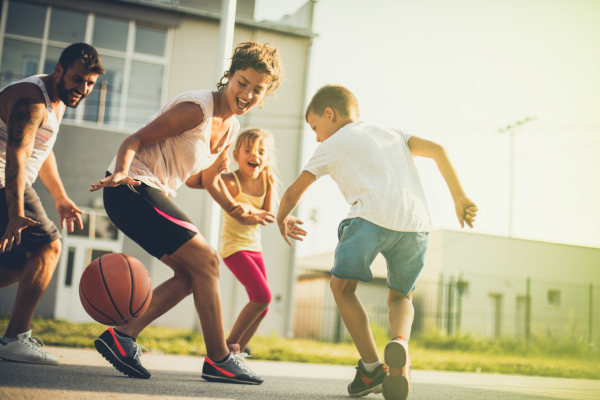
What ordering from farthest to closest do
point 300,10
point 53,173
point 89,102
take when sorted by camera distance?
point 300,10, point 89,102, point 53,173

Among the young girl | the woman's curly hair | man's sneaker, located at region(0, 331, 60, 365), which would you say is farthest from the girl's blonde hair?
man's sneaker, located at region(0, 331, 60, 365)

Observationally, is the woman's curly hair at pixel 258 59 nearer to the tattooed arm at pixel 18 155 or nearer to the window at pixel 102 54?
the tattooed arm at pixel 18 155

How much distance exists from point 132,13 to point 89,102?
2.56m

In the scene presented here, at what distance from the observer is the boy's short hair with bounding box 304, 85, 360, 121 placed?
120 inches

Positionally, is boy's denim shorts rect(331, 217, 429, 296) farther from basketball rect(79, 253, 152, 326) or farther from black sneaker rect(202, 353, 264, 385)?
basketball rect(79, 253, 152, 326)

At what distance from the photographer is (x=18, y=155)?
291 cm

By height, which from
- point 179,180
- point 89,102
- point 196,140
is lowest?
point 179,180

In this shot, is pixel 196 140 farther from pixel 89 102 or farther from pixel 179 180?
pixel 89 102

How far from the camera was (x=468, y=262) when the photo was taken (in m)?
26.2

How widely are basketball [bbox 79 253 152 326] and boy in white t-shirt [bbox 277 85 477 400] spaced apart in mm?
876

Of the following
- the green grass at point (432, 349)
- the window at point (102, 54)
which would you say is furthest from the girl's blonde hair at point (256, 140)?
the window at point (102, 54)

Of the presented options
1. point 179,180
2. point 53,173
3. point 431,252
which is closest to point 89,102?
point 53,173

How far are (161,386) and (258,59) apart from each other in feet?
6.30

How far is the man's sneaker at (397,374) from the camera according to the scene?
2.31 metres
